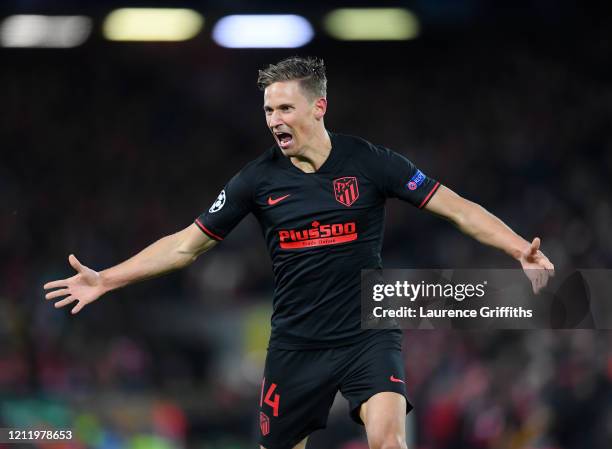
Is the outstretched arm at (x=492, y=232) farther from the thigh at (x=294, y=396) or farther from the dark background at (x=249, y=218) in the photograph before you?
the dark background at (x=249, y=218)

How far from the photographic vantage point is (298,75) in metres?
5.48

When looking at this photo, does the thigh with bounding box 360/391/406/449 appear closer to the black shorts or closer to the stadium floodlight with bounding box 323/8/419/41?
the black shorts

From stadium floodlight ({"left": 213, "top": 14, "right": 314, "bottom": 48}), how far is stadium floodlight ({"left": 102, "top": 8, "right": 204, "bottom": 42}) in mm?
442

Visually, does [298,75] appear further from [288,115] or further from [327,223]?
[327,223]

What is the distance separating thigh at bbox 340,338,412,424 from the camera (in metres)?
5.24

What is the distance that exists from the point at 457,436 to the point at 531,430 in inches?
Result: 42.9

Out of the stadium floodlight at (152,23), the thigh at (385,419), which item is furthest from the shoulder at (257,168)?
the stadium floodlight at (152,23)

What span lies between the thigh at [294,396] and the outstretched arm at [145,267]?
27.1 inches

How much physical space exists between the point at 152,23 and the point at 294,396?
1227 cm

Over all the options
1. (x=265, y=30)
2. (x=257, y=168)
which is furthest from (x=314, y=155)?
(x=265, y=30)

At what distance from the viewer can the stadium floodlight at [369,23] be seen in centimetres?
1664

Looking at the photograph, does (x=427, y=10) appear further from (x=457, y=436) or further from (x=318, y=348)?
(x=318, y=348)

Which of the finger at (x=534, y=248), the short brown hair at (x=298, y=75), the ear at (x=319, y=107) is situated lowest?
the finger at (x=534, y=248)

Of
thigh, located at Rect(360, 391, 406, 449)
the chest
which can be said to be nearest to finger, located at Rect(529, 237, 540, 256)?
the chest
